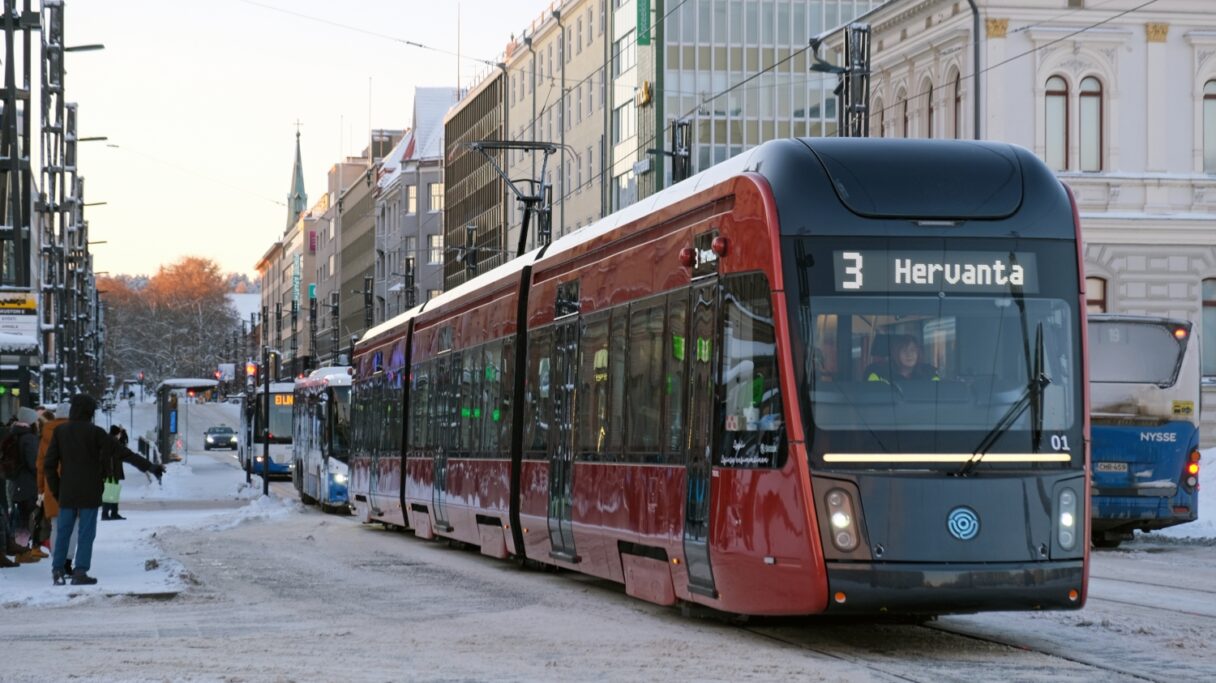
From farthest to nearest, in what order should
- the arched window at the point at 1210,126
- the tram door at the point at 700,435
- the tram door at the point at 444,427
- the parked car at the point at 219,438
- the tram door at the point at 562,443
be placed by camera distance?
the parked car at the point at 219,438 < the arched window at the point at 1210,126 < the tram door at the point at 444,427 < the tram door at the point at 562,443 < the tram door at the point at 700,435

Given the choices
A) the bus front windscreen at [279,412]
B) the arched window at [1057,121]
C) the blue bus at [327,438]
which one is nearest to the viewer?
the blue bus at [327,438]

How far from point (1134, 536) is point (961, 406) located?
17.3 metres

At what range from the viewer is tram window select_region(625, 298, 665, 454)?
15.7m

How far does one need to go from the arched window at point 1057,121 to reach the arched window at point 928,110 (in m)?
2.94

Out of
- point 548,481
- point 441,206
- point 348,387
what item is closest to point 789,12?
point 348,387

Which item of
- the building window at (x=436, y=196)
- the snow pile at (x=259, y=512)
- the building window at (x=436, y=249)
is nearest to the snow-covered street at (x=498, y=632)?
the snow pile at (x=259, y=512)

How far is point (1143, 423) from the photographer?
26562mm

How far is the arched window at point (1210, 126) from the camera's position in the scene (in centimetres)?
5091

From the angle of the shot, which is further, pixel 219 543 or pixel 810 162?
pixel 219 543

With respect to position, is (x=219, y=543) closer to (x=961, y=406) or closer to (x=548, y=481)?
(x=548, y=481)

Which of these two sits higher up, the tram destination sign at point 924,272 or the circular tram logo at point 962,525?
the tram destination sign at point 924,272

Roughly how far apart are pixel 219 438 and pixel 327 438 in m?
92.8

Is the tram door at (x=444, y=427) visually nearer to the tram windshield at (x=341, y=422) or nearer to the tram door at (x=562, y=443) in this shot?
the tram door at (x=562, y=443)

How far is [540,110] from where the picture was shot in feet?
328
